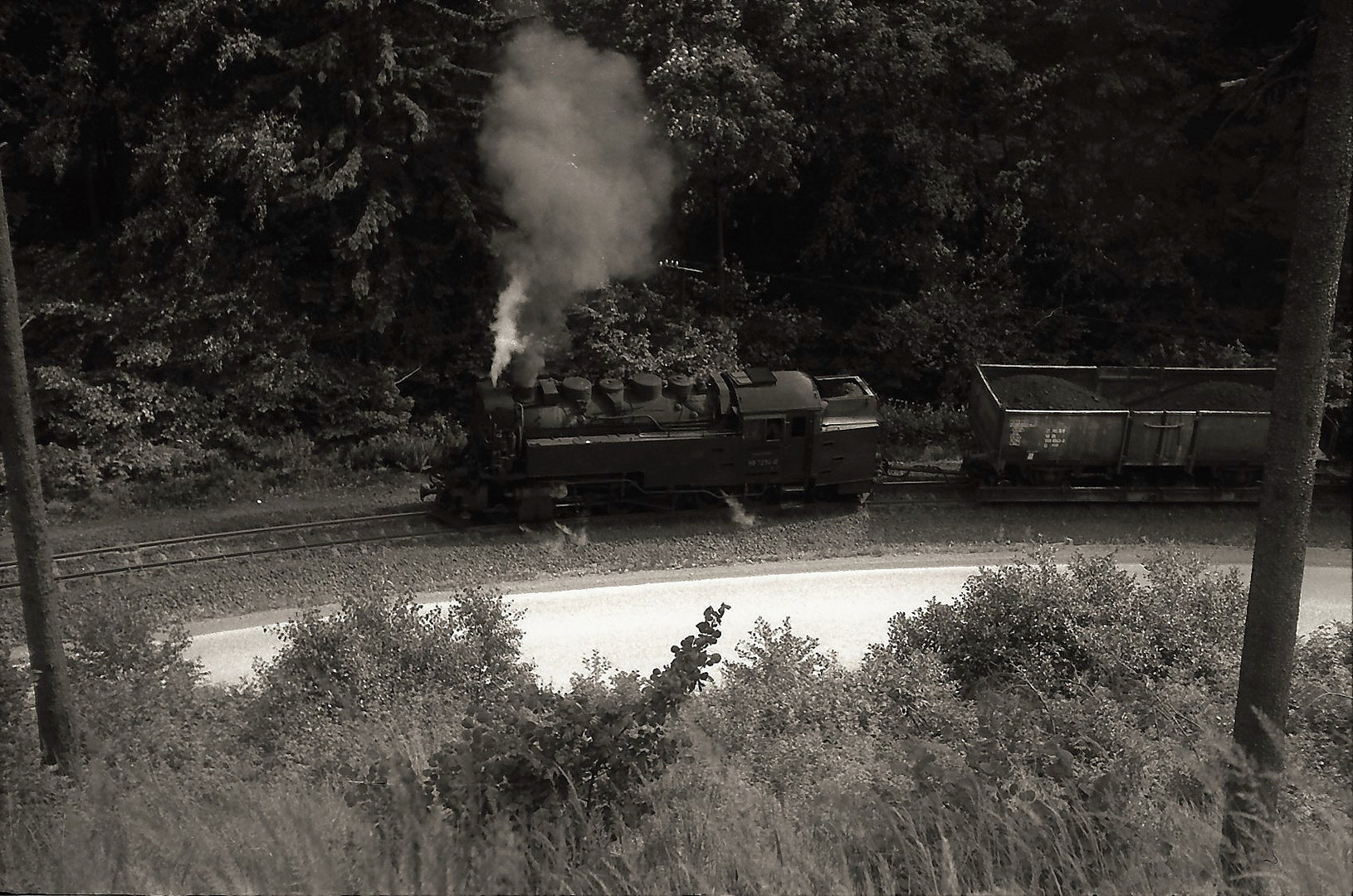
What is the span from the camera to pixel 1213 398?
1884 cm

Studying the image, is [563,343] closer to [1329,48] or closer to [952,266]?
[952,266]

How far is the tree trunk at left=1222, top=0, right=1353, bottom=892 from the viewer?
7.34 metres

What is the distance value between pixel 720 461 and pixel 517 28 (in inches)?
394

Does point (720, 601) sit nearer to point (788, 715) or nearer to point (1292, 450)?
point (788, 715)

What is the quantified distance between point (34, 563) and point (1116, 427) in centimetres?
1529

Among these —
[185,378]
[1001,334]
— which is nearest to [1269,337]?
[1001,334]

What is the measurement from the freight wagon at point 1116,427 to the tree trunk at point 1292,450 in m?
9.67

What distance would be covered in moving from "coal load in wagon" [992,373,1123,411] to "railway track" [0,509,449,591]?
31.8ft

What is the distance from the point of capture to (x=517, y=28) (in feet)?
70.2

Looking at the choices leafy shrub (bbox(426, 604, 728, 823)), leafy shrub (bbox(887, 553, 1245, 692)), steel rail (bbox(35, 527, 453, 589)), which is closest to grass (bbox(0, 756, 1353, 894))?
leafy shrub (bbox(426, 604, 728, 823))

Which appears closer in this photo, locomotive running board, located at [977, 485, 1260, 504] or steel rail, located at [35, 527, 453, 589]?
steel rail, located at [35, 527, 453, 589]

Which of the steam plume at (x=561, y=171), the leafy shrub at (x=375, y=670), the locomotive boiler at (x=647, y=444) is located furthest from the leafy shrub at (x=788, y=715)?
the steam plume at (x=561, y=171)

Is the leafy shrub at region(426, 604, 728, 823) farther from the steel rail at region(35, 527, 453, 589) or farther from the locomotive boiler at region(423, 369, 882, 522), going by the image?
the steel rail at region(35, 527, 453, 589)

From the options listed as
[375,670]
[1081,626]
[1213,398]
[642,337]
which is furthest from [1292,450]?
[642,337]
